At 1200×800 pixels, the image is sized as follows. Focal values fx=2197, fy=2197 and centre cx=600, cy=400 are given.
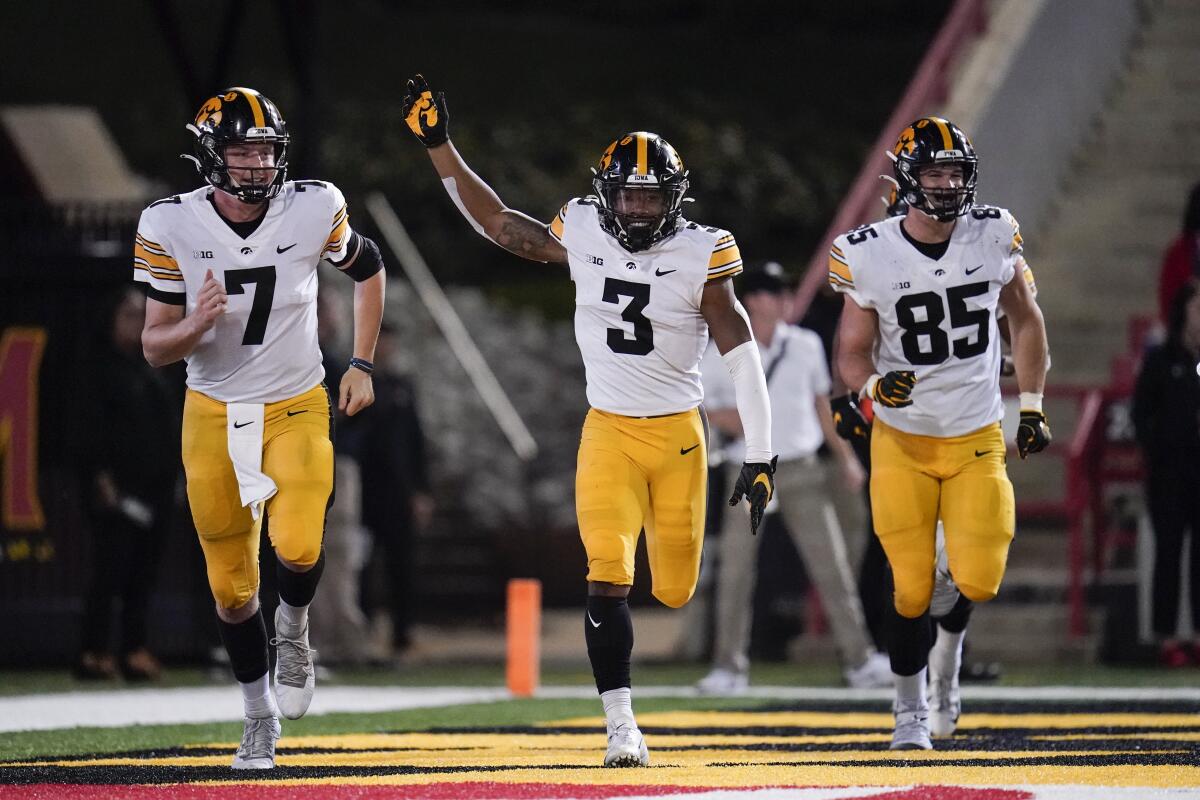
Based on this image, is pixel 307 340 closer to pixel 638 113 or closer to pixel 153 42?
pixel 638 113

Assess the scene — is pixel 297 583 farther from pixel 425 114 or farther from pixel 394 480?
pixel 394 480

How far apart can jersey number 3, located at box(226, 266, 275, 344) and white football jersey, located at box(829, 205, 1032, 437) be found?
1971mm

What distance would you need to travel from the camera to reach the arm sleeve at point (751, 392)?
721cm

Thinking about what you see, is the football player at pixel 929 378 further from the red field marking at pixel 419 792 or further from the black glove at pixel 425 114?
the red field marking at pixel 419 792

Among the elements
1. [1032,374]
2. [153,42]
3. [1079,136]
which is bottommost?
[1032,374]

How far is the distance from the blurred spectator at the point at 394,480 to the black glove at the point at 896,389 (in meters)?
6.05

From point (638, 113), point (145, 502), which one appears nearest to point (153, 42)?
point (638, 113)

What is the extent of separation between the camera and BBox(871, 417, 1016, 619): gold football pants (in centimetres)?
755

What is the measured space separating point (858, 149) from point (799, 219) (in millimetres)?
1986

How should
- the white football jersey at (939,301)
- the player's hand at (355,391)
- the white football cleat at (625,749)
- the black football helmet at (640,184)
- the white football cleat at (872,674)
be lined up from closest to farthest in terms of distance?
the white football cleat at (625,749)
the black football helmet at (640,184)
the player's hand at (355,391)
the white football jersey at (939,301)
the white football cleat at (872,674)

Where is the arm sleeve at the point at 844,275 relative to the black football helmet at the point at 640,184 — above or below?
below

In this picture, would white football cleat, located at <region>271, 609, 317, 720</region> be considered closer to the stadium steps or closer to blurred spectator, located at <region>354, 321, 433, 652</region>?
blurred spectator, located at <region>354, 321, 433, 652</region>

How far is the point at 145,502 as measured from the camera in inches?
454

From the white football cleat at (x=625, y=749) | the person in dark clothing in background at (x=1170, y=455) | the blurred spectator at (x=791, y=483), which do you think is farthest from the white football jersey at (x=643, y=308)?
the person in dark clothing in background at (x=1170, y=455)
